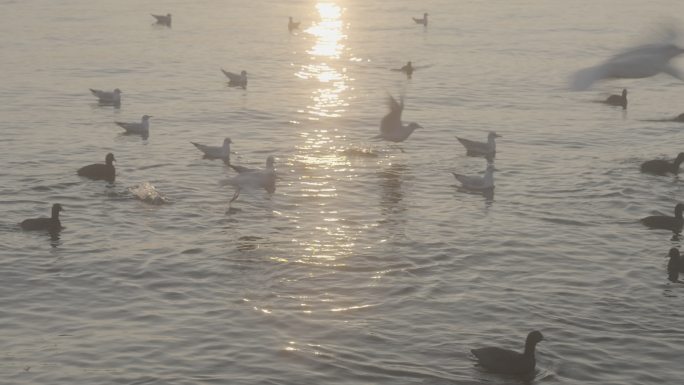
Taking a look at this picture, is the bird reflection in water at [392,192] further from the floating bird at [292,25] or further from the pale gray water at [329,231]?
the floating bird at [292,25]

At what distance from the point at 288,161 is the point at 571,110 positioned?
12.2 m

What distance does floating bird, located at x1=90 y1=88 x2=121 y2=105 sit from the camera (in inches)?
1443

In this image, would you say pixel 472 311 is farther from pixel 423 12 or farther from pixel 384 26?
pixel 423 12

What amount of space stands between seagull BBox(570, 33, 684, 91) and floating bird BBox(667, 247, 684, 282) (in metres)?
5.77

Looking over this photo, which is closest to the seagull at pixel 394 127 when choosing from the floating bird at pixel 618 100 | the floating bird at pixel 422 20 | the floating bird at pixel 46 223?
the floating bird at pixel 618 100

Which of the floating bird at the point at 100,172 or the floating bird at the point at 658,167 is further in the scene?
the floating bird at the point at 658,167

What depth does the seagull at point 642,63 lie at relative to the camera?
590 inches

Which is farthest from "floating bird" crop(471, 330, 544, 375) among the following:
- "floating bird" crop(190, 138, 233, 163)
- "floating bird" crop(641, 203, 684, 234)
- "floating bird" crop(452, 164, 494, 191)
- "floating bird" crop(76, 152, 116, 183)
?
"floating bird" crop(190, 138, 233, 163)

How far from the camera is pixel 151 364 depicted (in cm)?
1593

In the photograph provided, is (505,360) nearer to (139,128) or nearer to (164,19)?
(139,128)

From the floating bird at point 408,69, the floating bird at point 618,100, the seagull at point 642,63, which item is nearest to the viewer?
the seagull at point 642,63

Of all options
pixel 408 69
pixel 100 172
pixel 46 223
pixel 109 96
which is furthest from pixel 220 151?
pixel 408 69

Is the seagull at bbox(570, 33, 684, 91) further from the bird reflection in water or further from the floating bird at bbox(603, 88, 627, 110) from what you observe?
the floating bird at bbox(603, 88, 627, 110)

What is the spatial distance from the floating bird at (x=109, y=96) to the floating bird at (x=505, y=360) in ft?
75.8
